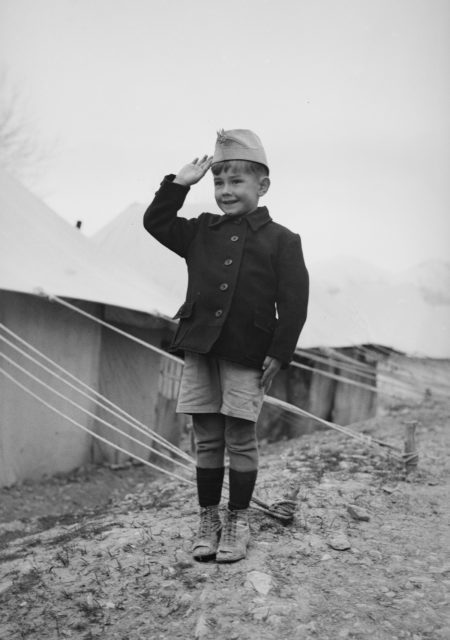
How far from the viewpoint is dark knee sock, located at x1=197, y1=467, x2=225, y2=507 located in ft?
6.93

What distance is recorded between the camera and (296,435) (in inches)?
334

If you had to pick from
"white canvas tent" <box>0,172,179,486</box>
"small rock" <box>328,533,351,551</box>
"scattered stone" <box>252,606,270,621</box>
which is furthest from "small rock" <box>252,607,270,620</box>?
"white canvas tent" <box>0,172,179,486</box>

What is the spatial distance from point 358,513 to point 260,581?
31.6 inches

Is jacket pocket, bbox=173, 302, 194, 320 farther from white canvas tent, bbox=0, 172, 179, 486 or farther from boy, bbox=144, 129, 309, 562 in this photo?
white canvas tent, bbox=0, 172, 179, 486

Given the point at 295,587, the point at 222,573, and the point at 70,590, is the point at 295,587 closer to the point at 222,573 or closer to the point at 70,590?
the point at 222,573

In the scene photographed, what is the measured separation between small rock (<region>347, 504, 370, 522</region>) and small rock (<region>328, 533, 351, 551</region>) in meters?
0.24

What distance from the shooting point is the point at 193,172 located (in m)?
2.07

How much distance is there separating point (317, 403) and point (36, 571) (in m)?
7.36

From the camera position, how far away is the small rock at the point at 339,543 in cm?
213

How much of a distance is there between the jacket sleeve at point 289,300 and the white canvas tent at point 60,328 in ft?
9.44

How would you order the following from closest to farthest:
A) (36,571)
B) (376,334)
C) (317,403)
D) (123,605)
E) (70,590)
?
(123,605) → (70,590) → (36,571) → (317,403) → (376,334)

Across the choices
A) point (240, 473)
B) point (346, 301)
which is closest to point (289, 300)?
point (240, 473)

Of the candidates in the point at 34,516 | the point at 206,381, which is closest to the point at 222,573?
the point at 206,381

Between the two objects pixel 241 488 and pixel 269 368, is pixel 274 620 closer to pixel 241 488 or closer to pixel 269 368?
pixel 241 488
